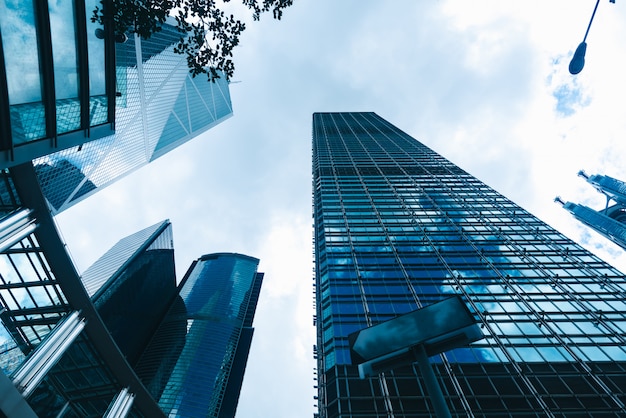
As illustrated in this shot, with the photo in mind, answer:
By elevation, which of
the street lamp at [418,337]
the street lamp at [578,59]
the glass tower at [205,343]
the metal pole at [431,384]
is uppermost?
the glass tower at [205,343]

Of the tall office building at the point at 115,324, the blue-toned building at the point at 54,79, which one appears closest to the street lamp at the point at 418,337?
the blue-toned building at the point at 54,79

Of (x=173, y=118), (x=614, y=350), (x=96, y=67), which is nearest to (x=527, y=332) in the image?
(x=614, y=350)

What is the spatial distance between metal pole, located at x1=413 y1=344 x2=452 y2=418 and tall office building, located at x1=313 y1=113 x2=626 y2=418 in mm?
17198

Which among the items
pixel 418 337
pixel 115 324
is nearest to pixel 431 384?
pixel 418 337

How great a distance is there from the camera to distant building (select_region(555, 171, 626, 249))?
88125 millimetres

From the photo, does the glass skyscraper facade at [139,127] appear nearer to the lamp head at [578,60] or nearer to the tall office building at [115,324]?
the tall office building at [115,324]

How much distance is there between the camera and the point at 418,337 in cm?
Result: 538

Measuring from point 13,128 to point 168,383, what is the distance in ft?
384

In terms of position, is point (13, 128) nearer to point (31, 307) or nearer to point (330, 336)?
point (31, 307)

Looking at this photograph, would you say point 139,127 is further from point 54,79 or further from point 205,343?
point 205,343

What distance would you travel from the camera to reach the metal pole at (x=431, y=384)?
4.61 meters

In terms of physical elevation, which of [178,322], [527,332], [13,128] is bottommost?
[13,128]

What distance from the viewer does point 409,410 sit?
64.7ft

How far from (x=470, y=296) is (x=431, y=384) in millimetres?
27366
